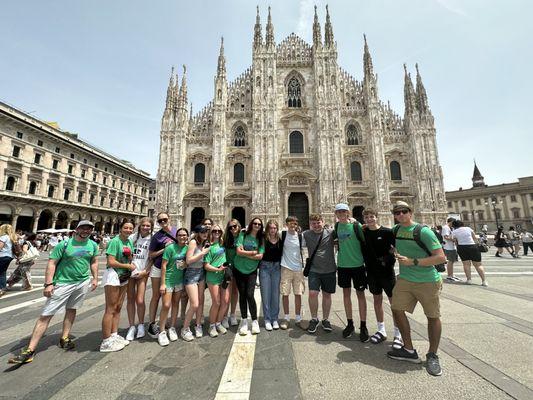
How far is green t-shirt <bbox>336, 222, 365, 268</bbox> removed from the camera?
3.63 meters

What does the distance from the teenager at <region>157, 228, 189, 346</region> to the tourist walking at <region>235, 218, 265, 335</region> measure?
0.86 meters

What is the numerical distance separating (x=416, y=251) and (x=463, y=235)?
5485 millimetres

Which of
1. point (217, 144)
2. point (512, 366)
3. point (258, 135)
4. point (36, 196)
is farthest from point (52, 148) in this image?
point (512, 366)

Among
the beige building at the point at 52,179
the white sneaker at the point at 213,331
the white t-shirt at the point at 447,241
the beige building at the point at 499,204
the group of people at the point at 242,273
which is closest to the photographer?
the group of people at the point at 242,273

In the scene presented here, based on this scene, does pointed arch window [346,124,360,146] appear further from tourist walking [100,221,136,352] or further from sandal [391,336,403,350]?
tourist walking [100,221,136,352]

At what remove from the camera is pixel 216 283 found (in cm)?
377

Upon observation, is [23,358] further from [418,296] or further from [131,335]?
[418,296]

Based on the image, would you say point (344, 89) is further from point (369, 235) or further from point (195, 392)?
point (195, 392)

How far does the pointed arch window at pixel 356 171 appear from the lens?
24.5 metres

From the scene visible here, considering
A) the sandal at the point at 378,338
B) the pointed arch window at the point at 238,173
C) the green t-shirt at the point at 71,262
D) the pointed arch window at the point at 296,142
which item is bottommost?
the sandal at the point at 378,338

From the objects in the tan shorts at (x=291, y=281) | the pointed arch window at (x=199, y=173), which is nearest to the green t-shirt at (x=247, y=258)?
the tan shorts at (x=291, y=281)

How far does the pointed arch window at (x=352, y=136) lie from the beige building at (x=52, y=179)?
3264cm

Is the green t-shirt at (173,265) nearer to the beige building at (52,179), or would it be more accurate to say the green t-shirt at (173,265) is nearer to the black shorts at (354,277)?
the black shorts at (354,277)

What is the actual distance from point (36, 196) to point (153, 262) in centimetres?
3129
